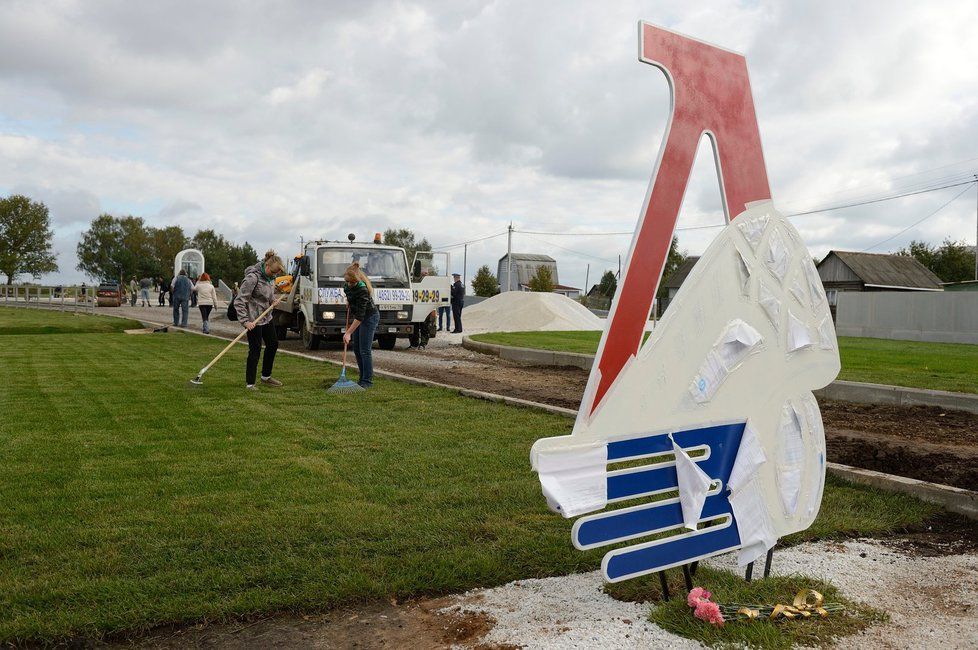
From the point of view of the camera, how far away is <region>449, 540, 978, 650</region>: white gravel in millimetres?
3170

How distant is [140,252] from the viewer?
90.9 meters

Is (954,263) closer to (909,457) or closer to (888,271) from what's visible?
(888,271)

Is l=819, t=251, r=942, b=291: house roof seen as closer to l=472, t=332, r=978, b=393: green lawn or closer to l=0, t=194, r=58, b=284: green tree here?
l=472, t=332, r=978, b=393: green lawn

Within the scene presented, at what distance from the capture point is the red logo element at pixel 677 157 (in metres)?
3.29

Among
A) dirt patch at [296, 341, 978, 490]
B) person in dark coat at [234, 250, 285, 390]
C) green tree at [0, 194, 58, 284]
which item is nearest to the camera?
dirt patch at [296, 341, 978, 490]

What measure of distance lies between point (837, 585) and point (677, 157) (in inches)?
86.0

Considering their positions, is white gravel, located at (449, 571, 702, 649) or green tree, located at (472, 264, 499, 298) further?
green tree, located at (472, 264, 499, 298)

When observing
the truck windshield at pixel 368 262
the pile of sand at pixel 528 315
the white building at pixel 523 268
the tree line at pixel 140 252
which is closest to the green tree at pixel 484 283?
the white building at pixel 523 268

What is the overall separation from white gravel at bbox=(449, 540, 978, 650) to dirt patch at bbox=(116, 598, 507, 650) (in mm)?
115

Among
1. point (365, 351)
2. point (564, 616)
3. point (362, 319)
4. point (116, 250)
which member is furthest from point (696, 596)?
point (116, 250)

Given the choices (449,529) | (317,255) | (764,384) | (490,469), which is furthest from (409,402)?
(317,255)

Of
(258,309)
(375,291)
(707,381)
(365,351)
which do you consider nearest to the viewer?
(707,381)

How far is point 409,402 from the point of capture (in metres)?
9.05

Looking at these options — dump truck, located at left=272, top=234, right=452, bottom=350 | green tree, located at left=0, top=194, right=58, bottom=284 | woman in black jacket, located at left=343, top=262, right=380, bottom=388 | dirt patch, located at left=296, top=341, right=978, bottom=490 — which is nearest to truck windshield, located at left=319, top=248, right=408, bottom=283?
dump truck, located at left=272, top=234, right=452, bottom=350
